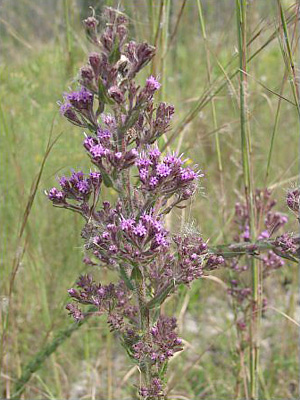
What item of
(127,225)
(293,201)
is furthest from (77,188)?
(293,201)

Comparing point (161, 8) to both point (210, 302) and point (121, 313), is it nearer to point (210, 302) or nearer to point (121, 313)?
point (121, 313)

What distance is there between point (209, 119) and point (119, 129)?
2596mm

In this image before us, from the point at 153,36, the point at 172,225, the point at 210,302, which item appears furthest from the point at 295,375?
the point at 153,36

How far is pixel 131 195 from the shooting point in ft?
3.92

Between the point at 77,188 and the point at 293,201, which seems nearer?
the point at 77,188

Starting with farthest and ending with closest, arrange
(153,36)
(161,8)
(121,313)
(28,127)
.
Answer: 1. (28,127)
2. (153,36)
3. (161,8)
4. (121,313)

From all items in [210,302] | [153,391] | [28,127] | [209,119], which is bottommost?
[153,391]

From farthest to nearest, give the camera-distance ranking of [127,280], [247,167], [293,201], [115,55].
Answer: [247,167] < [293,201] < [127,280] < [115,55]

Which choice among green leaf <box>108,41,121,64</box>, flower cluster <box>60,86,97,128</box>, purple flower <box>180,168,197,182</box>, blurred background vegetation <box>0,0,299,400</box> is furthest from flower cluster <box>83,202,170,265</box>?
blurred background vegetation <box>0,0,299,400</box>

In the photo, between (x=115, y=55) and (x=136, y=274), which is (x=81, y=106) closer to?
(x=115, y=55)

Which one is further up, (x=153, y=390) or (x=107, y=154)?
(x=107, y=154)

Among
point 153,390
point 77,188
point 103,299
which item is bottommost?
point 153,390

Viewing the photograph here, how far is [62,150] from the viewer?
2428 millimetres

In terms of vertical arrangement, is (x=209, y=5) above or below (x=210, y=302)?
above
